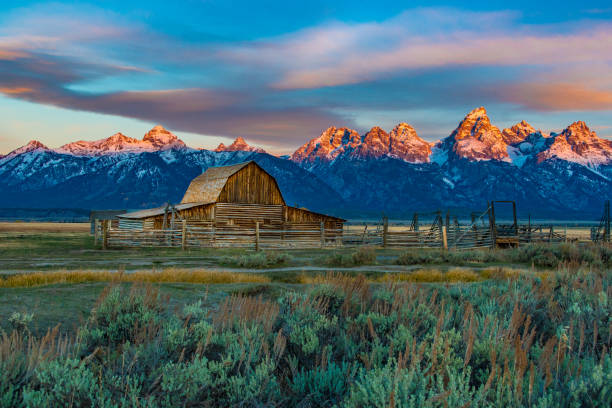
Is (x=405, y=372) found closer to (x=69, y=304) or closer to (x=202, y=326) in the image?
(x=202, y=326)

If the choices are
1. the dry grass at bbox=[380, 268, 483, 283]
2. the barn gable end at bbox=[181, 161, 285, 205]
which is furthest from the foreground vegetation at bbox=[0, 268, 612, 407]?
the barn gable end at bbox=[181, 161, 285, 205]

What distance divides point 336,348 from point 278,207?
35668 millimetres

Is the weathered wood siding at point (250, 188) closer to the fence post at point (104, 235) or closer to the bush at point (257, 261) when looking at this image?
the fence post at point (104, 235)

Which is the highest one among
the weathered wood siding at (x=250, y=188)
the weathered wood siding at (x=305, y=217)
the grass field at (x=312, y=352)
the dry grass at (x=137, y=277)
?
the weathered wood siding at (x=250, y=188)

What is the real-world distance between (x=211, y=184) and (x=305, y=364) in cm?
3730

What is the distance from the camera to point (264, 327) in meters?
5.03

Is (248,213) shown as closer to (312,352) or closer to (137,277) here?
(137,277)

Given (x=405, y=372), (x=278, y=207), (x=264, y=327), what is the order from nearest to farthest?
(x=405, y=372), (x=264, y=327), (x=278, y=207)

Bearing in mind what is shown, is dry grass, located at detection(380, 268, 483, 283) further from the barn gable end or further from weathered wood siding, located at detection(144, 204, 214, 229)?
the barn gable end

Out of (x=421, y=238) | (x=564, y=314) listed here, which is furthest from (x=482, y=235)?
(x=564, y=314)

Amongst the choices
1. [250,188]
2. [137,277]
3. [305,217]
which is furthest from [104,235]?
[305,217]

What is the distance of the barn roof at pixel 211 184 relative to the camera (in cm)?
3902

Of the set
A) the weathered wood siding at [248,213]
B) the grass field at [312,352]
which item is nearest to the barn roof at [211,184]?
the weathered wood siding at [248,213]

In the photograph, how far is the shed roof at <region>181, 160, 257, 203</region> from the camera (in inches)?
1536
